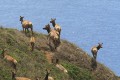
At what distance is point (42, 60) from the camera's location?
109 feet

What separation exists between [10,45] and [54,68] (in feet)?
13.4

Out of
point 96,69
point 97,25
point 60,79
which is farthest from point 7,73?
point 97,25

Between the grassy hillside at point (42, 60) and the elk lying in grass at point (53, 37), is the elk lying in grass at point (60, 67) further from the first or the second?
the elk lying in grass at point (53, 37)

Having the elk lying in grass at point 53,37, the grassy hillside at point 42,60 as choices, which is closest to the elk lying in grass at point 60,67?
the grassy hillside at point 42,60

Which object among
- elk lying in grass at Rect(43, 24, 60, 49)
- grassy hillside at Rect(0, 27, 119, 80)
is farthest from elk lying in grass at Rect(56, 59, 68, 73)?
elk lying in grass at Rect(43, 24, 60, 49)

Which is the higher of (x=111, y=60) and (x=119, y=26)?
(x=119, y=26)

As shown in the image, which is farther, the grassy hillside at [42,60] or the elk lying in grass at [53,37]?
the elk lying in grass at [53,37]

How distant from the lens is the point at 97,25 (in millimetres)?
192375

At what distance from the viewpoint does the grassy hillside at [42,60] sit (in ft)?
95.7

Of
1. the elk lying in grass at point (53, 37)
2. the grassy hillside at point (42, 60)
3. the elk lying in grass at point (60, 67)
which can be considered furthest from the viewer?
the elk lying in grass at point (53, 37)

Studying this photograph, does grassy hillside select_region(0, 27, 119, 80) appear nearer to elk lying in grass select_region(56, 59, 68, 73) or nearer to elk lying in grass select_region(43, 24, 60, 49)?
elk lying in grass select_region(56, 59, 68, 73)

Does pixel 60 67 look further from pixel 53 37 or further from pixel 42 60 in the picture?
pixel 53 37

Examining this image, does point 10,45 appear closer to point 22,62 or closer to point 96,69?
point 22,62

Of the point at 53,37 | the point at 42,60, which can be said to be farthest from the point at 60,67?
the point at 53,37
